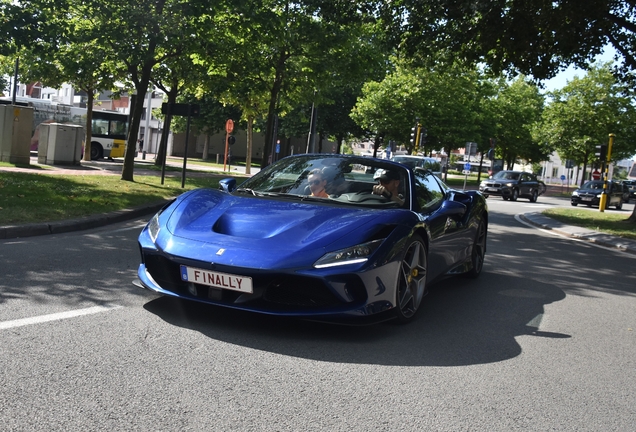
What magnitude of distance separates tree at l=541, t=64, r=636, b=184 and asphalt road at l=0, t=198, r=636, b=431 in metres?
54.8

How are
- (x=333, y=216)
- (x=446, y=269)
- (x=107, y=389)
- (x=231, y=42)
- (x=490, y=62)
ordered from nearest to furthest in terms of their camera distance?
(x=107, y=389) → (x=333, y=216) → (x=446, y=269) → (x=490, y=62) → (x=231, y=42)

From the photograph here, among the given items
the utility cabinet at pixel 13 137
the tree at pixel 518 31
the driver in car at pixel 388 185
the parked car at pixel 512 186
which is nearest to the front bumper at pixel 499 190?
the parked car at pixel 512 186

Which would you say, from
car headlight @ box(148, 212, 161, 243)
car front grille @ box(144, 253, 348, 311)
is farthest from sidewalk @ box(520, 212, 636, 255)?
car headlight @ box(148, 212, 161, 243)

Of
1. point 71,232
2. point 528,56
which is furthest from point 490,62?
point 71,232

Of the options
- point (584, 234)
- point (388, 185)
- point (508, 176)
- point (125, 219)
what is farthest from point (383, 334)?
point (508, 176)

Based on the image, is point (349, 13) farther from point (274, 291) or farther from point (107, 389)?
point (107, 389)

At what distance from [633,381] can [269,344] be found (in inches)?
89.8

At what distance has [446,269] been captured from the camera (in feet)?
22.0

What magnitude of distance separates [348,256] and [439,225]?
184 cm

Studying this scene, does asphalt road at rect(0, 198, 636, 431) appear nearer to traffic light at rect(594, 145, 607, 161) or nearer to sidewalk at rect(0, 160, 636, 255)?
sidewalk at rect(0, 160, 636, 255)

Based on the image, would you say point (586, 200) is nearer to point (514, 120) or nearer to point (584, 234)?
point (584, 234)

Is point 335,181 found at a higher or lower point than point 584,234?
higher

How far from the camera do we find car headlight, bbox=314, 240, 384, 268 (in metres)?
4.63

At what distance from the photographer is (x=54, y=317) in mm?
4754
